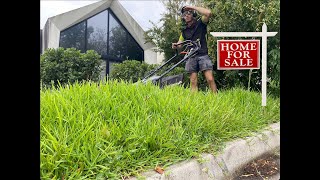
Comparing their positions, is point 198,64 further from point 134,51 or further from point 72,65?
point 72,65

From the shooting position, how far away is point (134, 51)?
2.68 m

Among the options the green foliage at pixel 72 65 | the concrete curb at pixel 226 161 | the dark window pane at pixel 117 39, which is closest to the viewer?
the concrete curb at pixel 226 161

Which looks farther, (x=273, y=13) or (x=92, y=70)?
(x=92, y=70)

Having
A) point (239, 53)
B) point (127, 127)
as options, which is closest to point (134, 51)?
point (239, 53)

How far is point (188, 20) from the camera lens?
7.92 feet

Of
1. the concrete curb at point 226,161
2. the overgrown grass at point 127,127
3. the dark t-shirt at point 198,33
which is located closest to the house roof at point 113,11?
the dark t-shirt at point 198,33

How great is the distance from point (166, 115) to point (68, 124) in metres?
0.58

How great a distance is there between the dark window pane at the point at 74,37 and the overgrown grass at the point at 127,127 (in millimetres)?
622

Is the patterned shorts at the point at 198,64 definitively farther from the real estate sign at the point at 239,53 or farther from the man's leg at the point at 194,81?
the real estate sign at the point at 239,53

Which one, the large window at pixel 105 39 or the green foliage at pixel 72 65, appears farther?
the large window at pixel 105 39

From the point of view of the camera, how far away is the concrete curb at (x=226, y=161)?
4.41 ft
